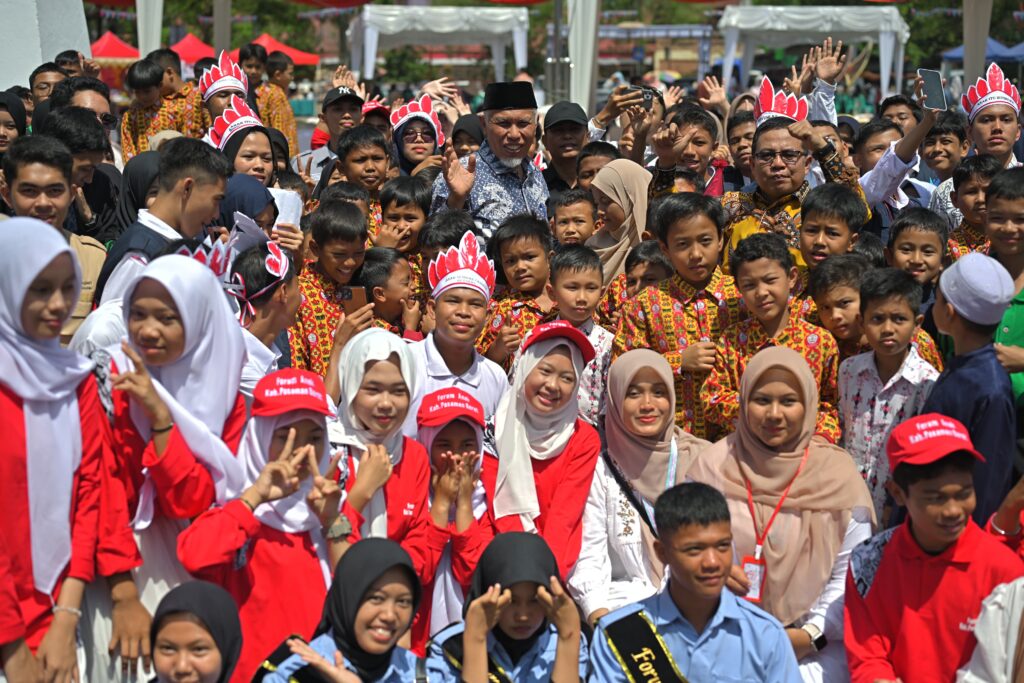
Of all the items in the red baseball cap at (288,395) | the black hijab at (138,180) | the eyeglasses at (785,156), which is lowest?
the red baseball cap at (288,395)

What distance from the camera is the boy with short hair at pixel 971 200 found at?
585cm

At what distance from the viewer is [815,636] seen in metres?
4.13

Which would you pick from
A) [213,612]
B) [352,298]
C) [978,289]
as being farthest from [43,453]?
[978,289]

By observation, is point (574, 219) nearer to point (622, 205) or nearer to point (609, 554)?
point (622, 205)

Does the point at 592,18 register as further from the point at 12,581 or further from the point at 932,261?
the point at 12,581

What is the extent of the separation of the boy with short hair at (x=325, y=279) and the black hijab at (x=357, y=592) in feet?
5.17

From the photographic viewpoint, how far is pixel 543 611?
12.6 feet

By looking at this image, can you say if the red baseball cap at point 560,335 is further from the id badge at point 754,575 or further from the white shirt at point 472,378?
the id badge at point 754,575

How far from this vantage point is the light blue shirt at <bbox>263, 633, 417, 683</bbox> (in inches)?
135

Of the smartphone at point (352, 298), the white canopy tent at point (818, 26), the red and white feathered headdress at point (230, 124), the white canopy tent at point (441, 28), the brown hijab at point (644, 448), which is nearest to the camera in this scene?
the brown hijab at point (644, 448)

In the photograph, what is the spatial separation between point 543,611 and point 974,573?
1.36 metres

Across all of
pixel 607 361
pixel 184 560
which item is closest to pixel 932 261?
pixel 607 361

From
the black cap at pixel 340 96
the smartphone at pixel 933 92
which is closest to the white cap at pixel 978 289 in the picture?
the smartphone at pixel 933 92

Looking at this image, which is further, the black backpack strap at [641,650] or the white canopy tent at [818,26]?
the white canopy tent at [818,26]
